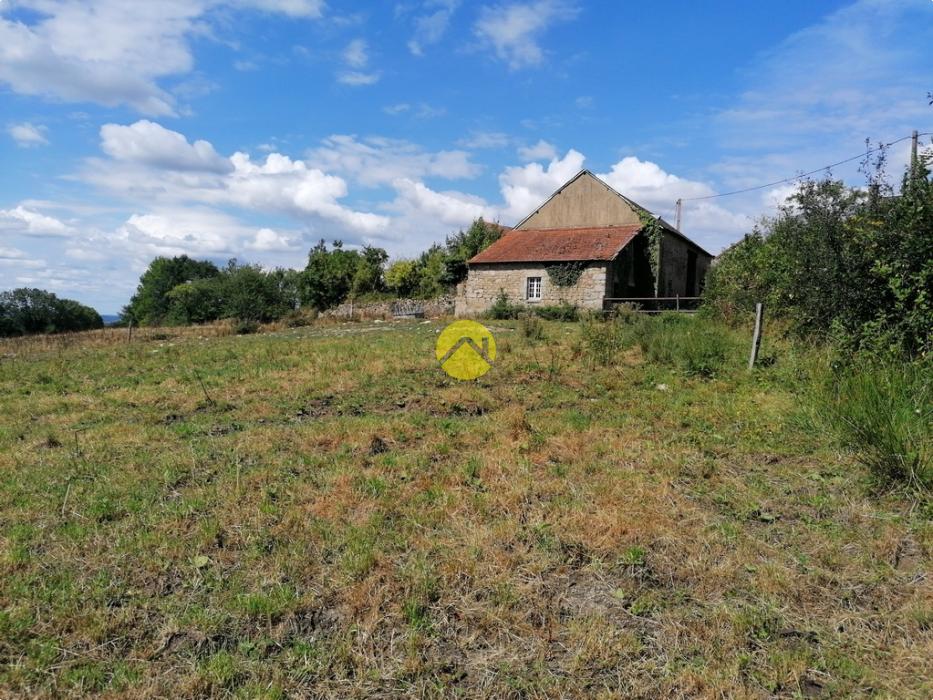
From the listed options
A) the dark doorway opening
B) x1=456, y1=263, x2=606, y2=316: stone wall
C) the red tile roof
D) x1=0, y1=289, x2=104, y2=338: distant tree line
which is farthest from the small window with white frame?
x1=0, y1=289, x2=104, y2=338: distant tree line

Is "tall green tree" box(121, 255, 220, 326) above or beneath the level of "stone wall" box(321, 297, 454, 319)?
above

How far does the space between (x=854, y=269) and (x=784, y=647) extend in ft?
21.2

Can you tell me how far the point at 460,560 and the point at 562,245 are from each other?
925 inches

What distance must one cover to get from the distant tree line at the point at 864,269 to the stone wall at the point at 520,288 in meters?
13.3

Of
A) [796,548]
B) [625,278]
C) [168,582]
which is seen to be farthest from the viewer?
[625,278]

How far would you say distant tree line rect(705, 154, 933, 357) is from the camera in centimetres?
616

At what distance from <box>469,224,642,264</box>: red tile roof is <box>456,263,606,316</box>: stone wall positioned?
1.28 feet

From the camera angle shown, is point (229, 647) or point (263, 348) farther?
point (263, 348)

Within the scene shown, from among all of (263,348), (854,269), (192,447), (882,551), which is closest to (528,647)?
(882,551)

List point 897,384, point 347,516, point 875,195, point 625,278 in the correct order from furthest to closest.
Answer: point 625,278
point 875,195
point 897,384
point 347,516

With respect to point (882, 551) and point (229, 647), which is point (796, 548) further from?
point (229, 647)

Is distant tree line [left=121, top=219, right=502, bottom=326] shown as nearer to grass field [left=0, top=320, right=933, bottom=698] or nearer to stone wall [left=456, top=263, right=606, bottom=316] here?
stone wall [left=456, top=263, right=606, bottom=316]

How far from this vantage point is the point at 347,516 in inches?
159

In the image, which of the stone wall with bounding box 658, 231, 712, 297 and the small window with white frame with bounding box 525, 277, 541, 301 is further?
the stone wall with bounding box 658, 231, 712, 297
